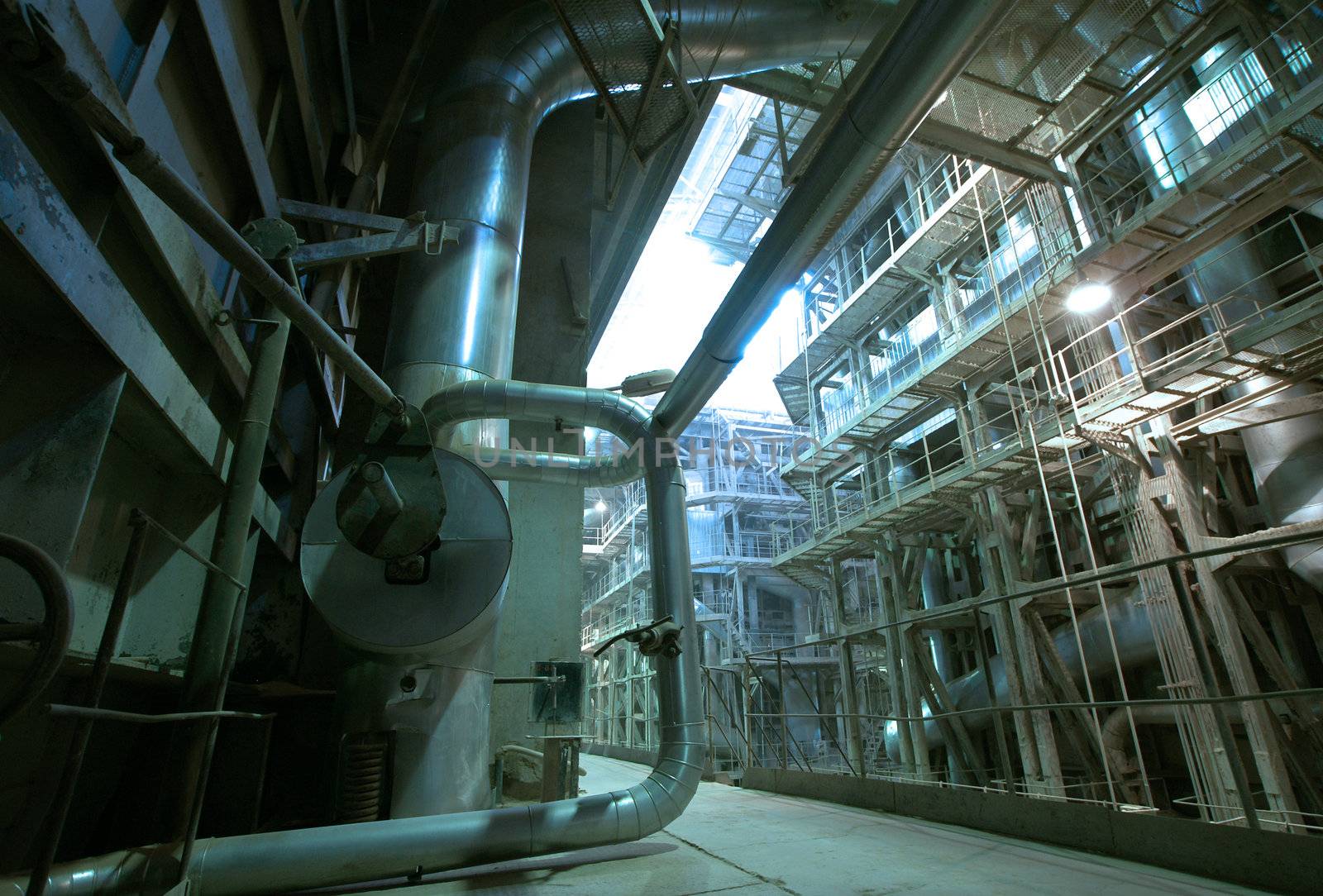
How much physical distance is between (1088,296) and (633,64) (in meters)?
7.38

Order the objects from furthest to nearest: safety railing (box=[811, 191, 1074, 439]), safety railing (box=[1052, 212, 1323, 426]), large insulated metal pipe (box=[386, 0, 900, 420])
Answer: safety railing (box=[811, 191, 1074, 439]) → safety railing (box=[1052, 212, 1323, 426]) → large insulated metal pipe (box=[386, 0, 900, 420])

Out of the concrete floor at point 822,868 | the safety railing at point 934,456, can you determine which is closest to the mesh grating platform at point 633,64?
the concrete floor at point 822,868

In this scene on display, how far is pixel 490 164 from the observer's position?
586cm

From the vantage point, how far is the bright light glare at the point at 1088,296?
30.1 feet

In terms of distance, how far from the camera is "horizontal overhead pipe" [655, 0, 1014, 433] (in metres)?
2.90

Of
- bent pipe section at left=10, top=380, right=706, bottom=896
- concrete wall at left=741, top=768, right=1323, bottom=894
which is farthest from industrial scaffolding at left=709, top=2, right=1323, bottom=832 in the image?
bent pipe section at left=10, top=380, right=706, bottom=896

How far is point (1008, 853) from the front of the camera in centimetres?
318

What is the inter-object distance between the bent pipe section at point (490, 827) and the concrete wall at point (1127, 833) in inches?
60.0

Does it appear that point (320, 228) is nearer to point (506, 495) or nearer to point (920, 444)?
point (506, 495)

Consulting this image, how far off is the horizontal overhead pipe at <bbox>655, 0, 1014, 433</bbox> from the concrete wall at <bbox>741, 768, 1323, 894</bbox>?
10.4 ft

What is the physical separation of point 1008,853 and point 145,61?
5.36 metres

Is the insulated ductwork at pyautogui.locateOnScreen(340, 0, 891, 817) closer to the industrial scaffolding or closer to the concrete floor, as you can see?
the concrete floor

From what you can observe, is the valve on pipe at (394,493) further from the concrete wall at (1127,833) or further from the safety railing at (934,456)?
the safety railing at (934,456)

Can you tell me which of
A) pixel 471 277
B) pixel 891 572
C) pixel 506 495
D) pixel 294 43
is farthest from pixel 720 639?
pixel 294 43
